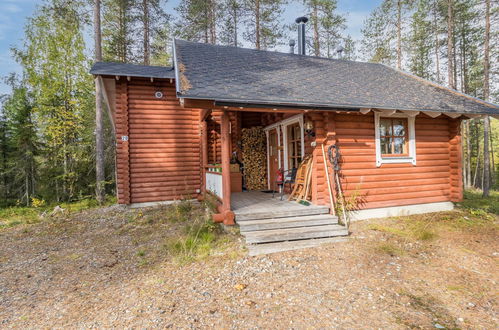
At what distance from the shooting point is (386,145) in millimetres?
6496

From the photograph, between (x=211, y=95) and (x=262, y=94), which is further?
(x=262, y=94)

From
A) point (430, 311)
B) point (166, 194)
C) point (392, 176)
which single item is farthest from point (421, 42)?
point (430, 311)

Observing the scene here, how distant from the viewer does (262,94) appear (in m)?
5.14

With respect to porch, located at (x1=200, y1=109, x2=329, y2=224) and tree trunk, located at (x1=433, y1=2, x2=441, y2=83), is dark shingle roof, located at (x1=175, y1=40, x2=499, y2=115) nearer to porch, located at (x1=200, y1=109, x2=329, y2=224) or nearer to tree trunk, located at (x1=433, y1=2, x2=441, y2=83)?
porch, located at (x1=200, y1=109, x2=329, y2=224)

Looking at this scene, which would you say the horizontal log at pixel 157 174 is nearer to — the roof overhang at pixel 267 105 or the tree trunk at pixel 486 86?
the roof overhang at pixel 267 105

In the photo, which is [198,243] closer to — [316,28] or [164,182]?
[164,182]

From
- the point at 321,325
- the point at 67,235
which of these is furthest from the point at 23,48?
the point at 321,325

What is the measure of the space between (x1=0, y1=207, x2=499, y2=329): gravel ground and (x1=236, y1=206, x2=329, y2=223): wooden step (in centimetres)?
50

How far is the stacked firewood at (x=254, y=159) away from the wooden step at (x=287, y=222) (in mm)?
3817

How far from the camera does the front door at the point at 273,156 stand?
8312 millimetres

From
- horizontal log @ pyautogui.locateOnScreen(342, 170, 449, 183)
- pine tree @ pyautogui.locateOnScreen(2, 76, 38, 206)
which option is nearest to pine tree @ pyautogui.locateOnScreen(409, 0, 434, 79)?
horizontal log @ pyautogui.locateOnScreen(342, 170, 449, 183)

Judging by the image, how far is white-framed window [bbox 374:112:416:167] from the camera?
6414mm

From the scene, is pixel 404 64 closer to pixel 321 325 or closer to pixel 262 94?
pixel 262 94

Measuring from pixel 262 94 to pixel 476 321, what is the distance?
4453 millimetres
